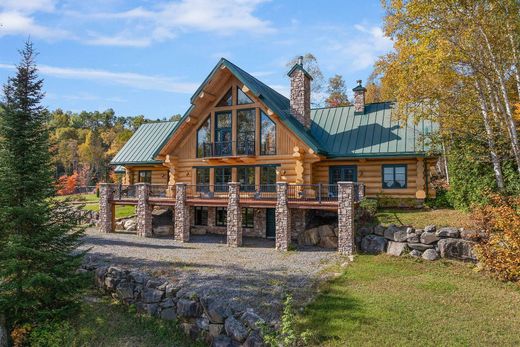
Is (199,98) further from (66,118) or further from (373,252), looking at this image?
(66,118)

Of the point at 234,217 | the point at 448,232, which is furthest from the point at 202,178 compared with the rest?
the point at 448,232

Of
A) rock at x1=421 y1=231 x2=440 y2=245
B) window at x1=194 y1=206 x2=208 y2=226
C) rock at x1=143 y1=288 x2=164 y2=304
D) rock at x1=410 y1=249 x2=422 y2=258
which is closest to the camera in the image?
rock at x1=143 y1=288 x2=164 y2=304

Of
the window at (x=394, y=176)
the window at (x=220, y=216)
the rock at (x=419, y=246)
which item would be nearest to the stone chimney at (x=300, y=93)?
the window at (x=394, y=176)

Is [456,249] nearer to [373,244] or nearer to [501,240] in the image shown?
[501,240]

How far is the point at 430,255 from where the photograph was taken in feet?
48.3

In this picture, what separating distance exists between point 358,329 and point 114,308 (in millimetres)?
8806

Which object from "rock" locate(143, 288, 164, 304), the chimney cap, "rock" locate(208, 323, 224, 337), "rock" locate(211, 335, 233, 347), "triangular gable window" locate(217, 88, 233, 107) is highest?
the chimney cap

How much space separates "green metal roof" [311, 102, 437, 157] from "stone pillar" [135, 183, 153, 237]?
11.4 m

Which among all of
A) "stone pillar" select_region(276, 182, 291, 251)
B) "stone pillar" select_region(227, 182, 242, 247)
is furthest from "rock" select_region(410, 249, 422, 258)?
"stone pillar" select_region(227, 182, 242, 247)

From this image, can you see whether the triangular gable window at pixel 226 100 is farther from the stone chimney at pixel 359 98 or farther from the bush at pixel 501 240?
the bush at pixel 501 240

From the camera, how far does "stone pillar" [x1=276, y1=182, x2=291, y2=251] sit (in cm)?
1784

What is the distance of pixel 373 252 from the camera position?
16.1m

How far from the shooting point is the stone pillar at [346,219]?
16.3m

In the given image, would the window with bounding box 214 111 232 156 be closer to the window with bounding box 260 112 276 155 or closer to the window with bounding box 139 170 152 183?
the window with bounding box 260 112 276 155
